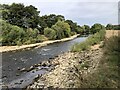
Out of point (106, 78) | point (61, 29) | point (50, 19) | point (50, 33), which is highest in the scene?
point (50, 19)

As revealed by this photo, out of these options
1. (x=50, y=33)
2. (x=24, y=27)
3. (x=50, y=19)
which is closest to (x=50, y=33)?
(x=50, y=33)

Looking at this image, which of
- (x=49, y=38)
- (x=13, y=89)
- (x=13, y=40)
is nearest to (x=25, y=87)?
(x=13, y=89)

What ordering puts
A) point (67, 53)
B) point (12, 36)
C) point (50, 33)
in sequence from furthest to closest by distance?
point (50, 33) → point (12, 36) → point (67, 53)

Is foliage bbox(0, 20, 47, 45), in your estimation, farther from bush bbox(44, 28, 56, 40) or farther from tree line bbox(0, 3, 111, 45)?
bush bbox(44, 28, 56, 40)

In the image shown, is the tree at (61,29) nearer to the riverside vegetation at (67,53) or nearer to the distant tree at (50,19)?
the riverside vegetation at (67,53)

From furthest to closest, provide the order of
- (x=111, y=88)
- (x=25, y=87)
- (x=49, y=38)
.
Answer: (x=49, y=38) → (x=25, y=87) → (x=111, y=88)

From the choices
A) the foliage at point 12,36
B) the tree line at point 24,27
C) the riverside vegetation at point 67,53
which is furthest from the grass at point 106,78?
the tree line at point 24,27

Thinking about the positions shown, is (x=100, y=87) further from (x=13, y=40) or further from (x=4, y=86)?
(x=13, y=40)

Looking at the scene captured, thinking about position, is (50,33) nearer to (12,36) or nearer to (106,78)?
(12,36)

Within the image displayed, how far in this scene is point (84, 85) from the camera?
7184 mm

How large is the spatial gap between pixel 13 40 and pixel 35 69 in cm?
1843

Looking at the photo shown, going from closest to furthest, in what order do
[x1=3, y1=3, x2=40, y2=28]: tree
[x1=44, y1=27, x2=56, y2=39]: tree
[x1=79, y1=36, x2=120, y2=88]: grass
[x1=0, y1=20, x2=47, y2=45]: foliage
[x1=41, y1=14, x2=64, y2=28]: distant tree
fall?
[x1=79, y1=36, x2=120, y2=88]: grass, [x1=0, y1=20, x2=47, y2=45]: foliage, [x1=3, y1=3, x2=40, y2=28]: tree, [x1=44, y1=27, x2=56, y2=39]: tree, [x1=41, y1=14, x2=64, y2=28]: distant tree

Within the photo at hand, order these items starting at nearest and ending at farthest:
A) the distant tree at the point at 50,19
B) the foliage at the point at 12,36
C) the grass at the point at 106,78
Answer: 1. the grass at the point at 106,78
2. the foliage at the point at 12,36
3. the distant tree at the point at 50,19

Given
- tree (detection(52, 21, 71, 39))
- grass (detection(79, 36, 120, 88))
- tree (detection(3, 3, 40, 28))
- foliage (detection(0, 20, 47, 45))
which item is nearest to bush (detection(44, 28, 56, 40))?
tree (detection(52, 21, 71, 39))
